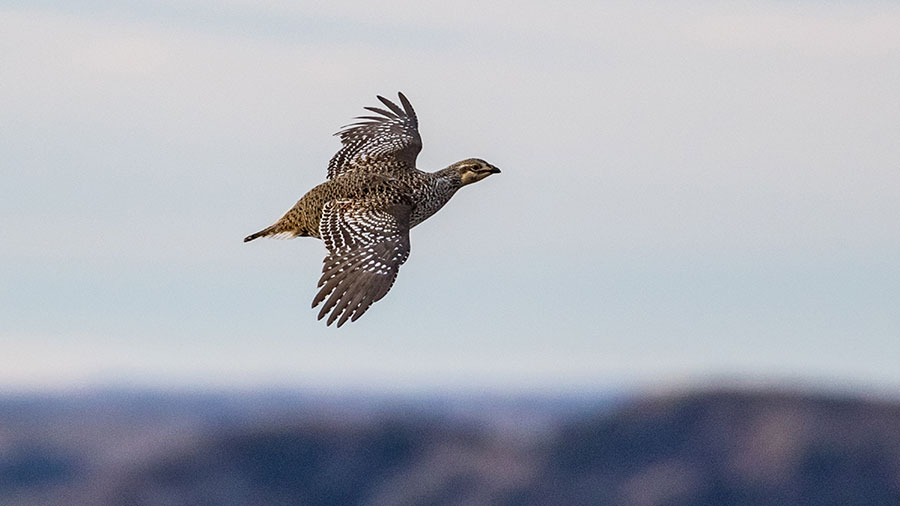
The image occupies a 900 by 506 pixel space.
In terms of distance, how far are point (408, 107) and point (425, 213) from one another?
11.1ft

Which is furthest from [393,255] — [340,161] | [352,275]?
[340,161]

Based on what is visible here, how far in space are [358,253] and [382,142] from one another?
5.08 meters

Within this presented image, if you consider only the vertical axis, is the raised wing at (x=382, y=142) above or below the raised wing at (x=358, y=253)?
above

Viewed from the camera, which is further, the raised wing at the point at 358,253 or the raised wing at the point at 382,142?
the raised wing at the point at 382,142

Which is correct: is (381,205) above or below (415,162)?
below

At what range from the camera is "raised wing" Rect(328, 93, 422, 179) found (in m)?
31.7

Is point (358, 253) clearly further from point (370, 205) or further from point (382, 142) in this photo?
point (382, 142)

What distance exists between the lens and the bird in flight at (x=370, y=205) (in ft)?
89.5

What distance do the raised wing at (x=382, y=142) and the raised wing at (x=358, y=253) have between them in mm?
2352

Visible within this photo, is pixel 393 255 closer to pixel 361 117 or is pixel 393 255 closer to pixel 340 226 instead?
pixel 340 226

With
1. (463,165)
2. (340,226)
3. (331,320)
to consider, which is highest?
(463,165)

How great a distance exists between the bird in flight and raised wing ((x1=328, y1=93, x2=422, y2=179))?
0.6 inches

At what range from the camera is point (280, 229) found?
2992cm

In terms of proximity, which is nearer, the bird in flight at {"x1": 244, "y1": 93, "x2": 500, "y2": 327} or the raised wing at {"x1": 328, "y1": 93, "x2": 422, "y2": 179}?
the bird in flight at {"x1": 244, "y1": 93, "x2": 500, "y2": 327}
